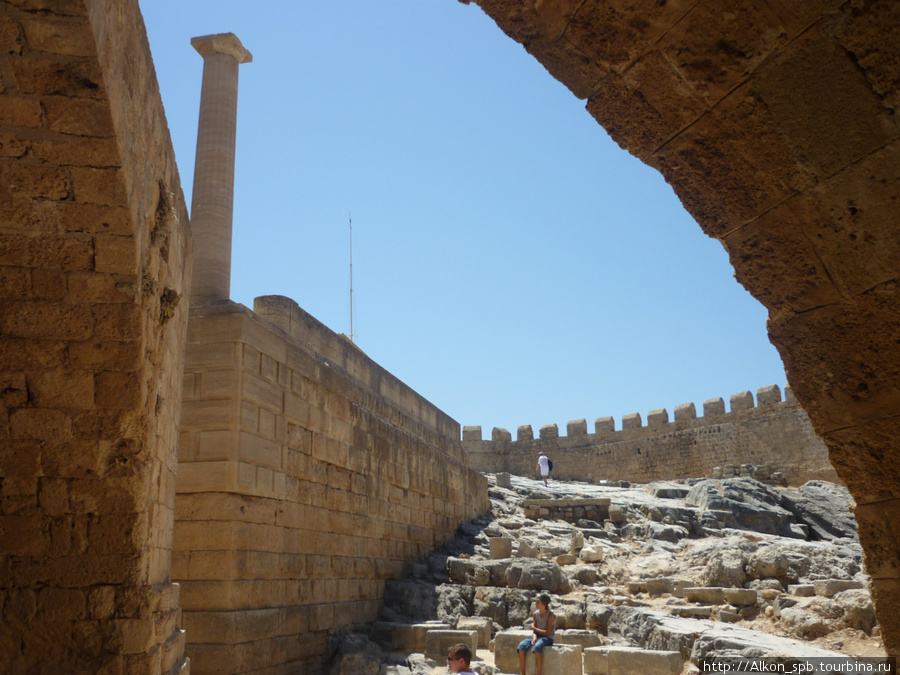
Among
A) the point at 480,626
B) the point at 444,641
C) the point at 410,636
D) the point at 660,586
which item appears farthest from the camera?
the point at 660,586

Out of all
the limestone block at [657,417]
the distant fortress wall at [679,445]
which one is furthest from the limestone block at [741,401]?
the limestone block at [657,417]

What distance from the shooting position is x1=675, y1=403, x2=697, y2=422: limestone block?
28562mm

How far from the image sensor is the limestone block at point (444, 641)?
8594mm

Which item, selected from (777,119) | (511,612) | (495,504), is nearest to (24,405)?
(777,119)

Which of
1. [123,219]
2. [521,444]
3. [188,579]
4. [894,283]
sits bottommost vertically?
[188,579]

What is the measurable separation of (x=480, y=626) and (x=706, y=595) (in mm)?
3342

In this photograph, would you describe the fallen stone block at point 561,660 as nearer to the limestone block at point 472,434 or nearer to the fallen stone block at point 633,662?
the fallen stone block at point 633,662

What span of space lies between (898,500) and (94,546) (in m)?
4.09

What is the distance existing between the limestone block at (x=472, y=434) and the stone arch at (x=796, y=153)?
28.5 metres

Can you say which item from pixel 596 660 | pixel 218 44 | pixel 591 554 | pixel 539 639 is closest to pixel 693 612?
pixel 596 660

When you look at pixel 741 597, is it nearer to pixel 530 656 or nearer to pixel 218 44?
pixel 530 656

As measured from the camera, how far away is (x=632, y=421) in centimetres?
3012

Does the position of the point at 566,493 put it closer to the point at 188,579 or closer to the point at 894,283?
the point at 188,579

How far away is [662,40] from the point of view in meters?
2.80
